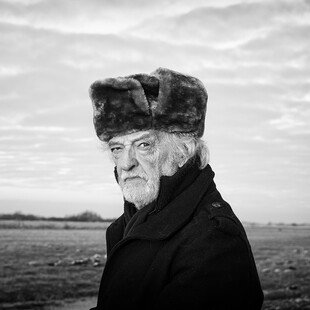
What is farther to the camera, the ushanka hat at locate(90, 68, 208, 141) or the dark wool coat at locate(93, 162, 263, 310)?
the ushanka hat at locate(90, 68, 208, 141)

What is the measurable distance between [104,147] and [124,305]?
122 centimetres

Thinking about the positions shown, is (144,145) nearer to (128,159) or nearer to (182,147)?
(128,159)

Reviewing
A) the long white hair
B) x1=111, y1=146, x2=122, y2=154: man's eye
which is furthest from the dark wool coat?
x1=111, y1=146, x2=122, y2=154: man's eye

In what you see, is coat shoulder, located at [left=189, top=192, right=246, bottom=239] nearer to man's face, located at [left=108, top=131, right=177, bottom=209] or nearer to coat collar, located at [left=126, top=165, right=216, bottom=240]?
coat collar, located at [left=126, top=165, right=216, bottom=240]

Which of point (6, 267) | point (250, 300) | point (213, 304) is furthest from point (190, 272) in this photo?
point (6, 267)

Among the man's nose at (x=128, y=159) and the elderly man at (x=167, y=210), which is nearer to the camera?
the elderly man at (x=167, y=210)

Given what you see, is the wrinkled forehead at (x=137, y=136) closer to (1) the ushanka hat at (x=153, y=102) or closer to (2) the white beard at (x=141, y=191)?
(1) the ushanka hat at (x=153, y=102)

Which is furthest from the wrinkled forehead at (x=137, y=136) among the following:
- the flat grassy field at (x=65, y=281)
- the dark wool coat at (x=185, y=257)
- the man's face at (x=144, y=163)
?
the flat grassy field at (x=65, y=281)

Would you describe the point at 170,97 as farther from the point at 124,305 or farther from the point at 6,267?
the point at 6,267

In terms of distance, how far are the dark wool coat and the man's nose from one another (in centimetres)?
29

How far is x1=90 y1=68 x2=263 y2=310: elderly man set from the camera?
212cm

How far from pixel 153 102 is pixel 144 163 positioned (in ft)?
1.37

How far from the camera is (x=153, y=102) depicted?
8.78ft

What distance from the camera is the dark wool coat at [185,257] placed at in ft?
6.88
